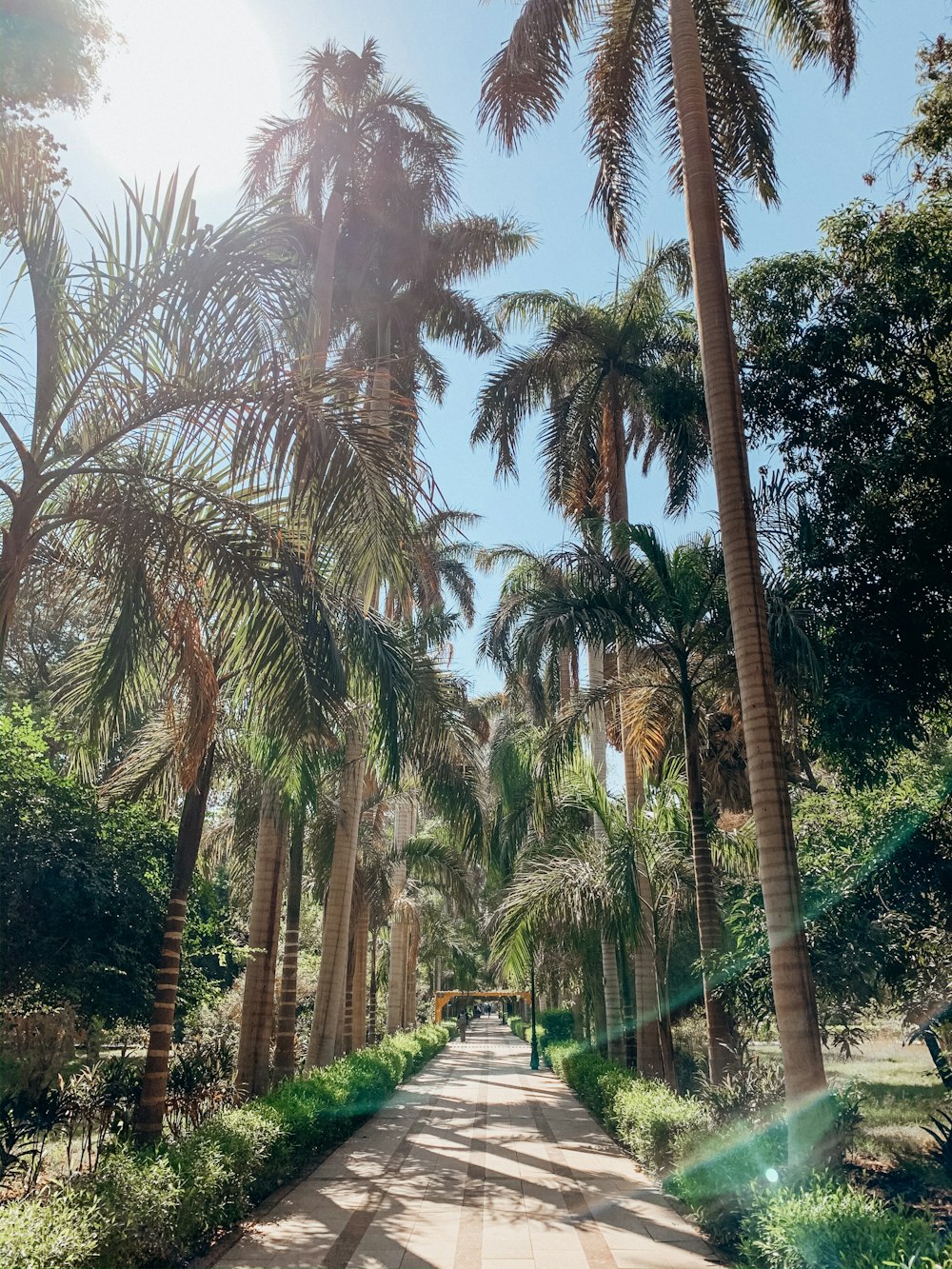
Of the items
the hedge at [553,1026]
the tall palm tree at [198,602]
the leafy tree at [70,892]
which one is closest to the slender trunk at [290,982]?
the leafy tree at [70,892]

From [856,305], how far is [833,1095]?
788cm

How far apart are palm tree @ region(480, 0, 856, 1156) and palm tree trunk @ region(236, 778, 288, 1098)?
718cm

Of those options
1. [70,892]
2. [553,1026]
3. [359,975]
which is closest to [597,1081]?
[70,892]

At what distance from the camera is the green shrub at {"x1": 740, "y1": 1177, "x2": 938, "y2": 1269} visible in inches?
175

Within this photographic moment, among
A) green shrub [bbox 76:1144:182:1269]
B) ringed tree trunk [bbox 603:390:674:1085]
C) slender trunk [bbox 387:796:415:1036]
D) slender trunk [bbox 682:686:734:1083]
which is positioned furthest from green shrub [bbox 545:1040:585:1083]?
green shrub [bbox 76:1144:182:1269]

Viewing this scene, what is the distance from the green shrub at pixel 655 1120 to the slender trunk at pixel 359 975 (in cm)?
1072

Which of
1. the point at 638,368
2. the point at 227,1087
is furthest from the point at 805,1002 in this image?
the point at 638,368

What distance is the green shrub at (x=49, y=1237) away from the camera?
4297mm

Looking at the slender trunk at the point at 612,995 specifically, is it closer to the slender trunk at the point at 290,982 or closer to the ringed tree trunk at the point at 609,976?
the ringed tree trunk at the point at 609,976

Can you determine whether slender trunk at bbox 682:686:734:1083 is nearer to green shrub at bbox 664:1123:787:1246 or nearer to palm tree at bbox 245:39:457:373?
green shrub at bbox 664:1123:787:1246

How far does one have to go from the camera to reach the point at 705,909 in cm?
972

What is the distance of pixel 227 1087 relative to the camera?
12.5 metres

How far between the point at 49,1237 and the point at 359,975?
1795 cm

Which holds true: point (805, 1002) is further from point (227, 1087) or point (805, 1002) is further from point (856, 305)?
point (227, 1087)
